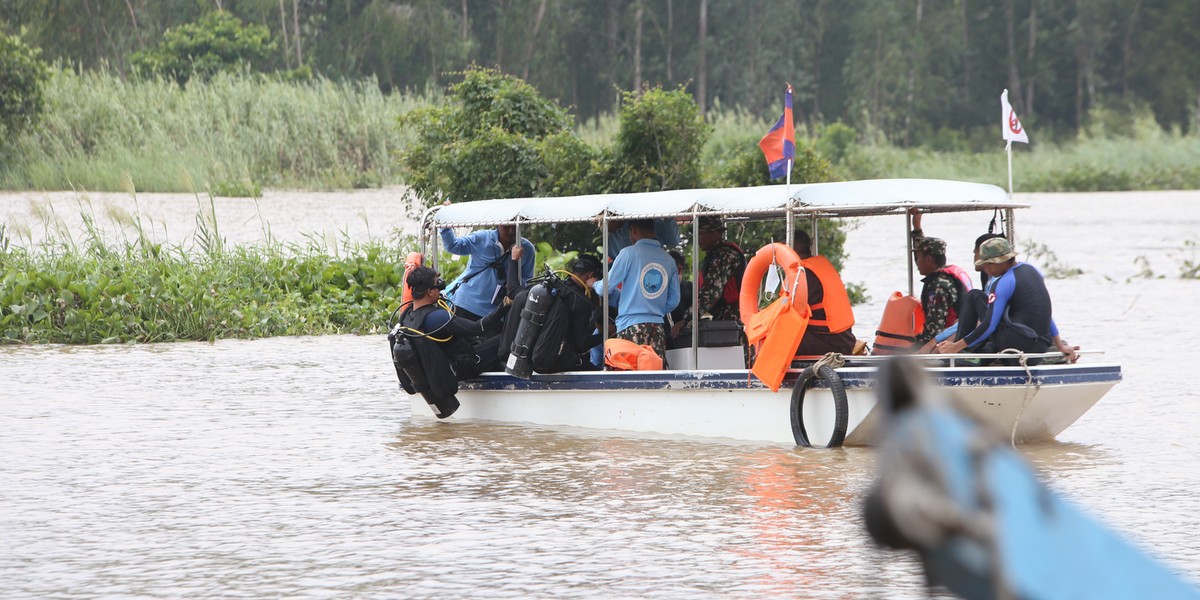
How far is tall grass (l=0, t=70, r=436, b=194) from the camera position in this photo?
96.2ft

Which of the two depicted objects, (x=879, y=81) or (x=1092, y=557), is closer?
(x=1092, y=557)

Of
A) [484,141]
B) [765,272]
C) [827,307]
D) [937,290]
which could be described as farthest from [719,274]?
[484,141]

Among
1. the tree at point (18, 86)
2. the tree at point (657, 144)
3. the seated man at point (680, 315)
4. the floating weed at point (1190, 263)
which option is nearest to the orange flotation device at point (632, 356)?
the seated man at point (680, 315)

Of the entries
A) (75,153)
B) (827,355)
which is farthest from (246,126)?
(827,355)

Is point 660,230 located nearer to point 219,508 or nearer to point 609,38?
point 219,508

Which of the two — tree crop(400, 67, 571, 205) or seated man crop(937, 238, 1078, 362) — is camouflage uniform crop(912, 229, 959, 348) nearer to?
seated man crop(937, 238, 1078, 362)

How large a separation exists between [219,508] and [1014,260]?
498 cm

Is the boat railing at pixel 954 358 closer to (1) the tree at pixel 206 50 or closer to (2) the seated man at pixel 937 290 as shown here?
(2) the seated man at pixel 937 290

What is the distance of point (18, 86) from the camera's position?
1152 inches

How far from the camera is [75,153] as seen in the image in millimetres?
29922

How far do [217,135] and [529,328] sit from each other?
21313 millimetres

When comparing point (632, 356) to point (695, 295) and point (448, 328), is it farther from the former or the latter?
point (448, 328)

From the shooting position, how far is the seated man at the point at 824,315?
→ 9906 mm

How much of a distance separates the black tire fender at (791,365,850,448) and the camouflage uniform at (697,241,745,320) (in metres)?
1.67
